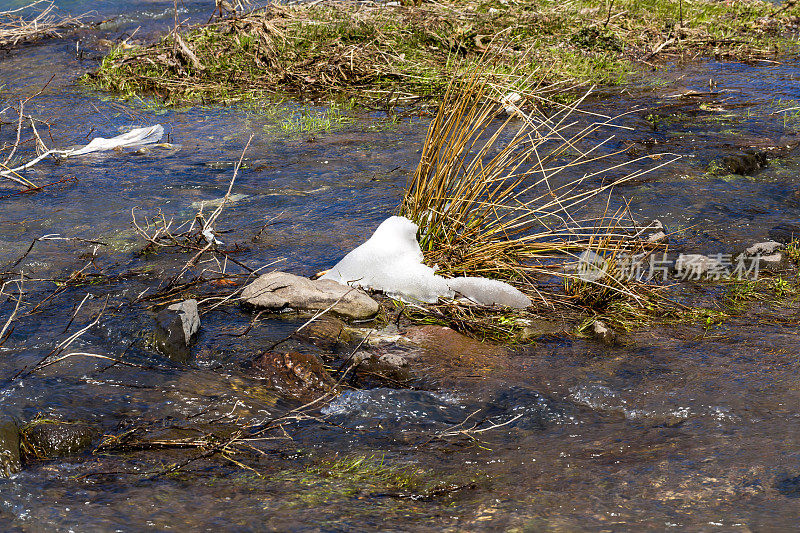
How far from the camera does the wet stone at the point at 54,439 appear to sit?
2537 millimetres

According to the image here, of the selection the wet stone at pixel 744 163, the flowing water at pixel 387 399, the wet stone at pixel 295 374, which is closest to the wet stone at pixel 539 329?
the flowing water at pixel 387 399

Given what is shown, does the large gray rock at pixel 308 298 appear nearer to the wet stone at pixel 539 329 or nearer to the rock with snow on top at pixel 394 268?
the rock with snow on top at pixel 394 268

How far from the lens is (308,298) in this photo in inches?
143

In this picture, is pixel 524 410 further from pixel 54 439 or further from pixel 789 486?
pixel 54 439

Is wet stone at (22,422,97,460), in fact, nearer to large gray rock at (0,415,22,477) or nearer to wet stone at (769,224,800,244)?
large gray rock at (0,415,22,477)

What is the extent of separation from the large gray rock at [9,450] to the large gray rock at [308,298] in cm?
129

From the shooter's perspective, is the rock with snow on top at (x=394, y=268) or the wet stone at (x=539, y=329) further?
the rock with snow on top at (x=394, y=268)

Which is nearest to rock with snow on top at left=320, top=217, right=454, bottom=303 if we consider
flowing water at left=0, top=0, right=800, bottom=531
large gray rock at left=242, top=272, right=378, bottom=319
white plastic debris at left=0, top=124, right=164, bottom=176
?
large gray rock at left=242, top=272, right=378, bottom=319

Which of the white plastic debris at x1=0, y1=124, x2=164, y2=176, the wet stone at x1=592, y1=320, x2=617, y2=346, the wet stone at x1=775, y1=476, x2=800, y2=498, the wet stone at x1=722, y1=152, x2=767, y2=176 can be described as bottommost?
the white plastic debris at x1=0, y1=124, x2=164, y2=176

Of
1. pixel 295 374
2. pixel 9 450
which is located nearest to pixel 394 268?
pixel 295 374

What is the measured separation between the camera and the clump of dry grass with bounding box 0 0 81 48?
9.85m

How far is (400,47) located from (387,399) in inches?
228

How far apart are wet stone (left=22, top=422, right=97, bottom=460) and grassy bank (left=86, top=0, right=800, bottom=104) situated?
17.1ft

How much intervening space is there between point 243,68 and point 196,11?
4.18m
